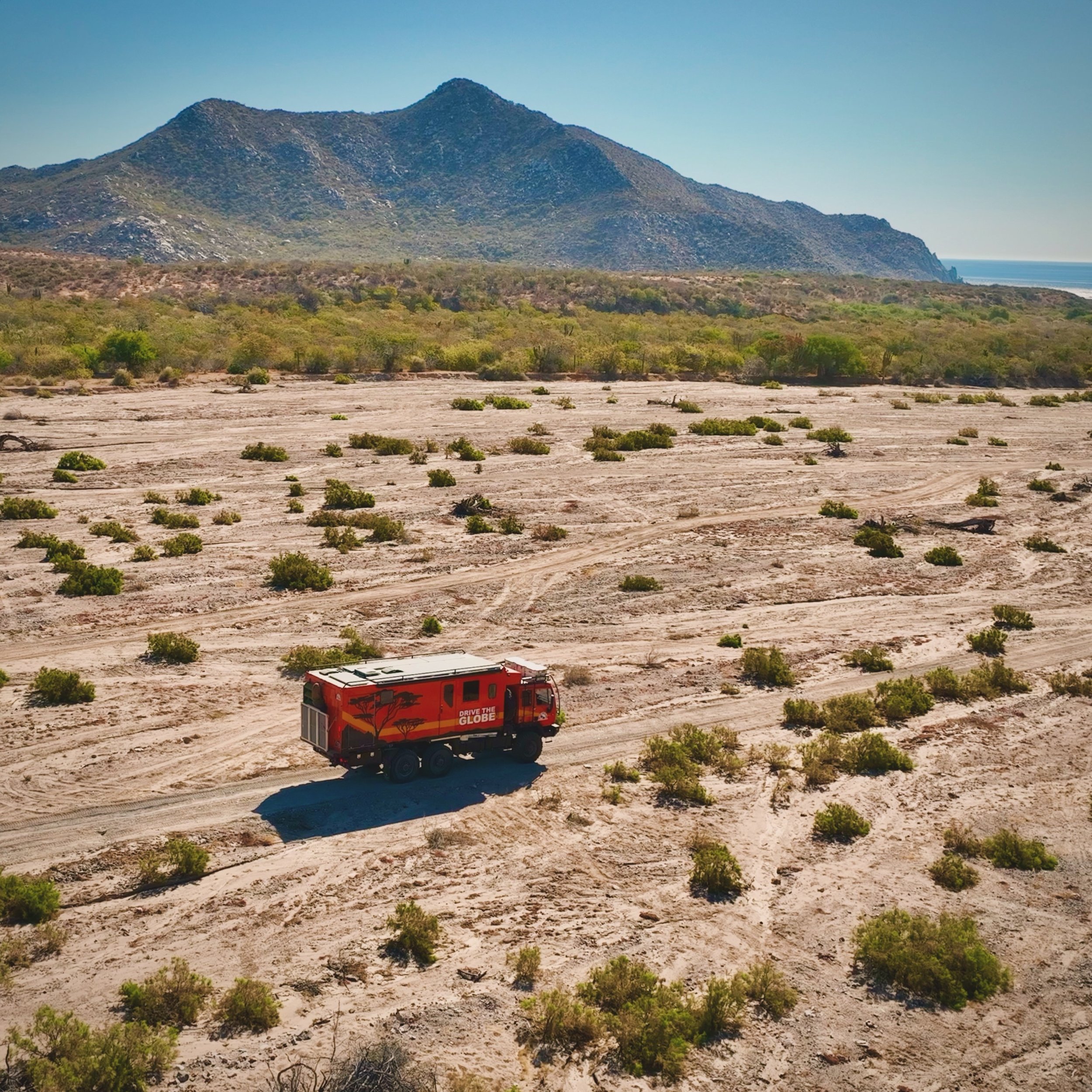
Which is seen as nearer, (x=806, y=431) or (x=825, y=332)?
(x=806, y=431)

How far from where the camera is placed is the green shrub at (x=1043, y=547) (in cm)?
3675

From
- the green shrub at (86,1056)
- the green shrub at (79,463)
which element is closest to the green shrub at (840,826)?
the green shrub at (86,1056)

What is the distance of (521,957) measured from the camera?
13.2m

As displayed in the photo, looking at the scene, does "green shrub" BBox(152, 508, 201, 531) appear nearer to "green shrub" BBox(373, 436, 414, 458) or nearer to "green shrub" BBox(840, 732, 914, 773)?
"green shrub" BBox(373, 436, 414, 458)

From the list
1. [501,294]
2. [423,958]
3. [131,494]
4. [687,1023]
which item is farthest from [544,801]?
[501,294]

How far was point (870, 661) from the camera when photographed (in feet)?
83.1

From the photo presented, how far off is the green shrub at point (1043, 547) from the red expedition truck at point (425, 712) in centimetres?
2416

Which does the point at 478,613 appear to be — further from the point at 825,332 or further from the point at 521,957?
the point at 825,332

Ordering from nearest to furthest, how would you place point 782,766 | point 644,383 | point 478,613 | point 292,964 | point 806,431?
point 292,964 → point 782,766 → point 478,613 → point 806,431 → point 644,383

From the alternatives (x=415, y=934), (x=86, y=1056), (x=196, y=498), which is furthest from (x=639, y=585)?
(x=86, y=1056)

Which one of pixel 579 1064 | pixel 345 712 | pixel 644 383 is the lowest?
pixel 579 1064

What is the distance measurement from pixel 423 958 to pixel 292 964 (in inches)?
63.2

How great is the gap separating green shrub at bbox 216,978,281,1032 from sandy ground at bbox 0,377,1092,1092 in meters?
0.21

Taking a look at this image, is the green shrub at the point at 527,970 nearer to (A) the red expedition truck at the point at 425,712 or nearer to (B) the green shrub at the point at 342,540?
(A) the red expedition truck at the point at 425,712
